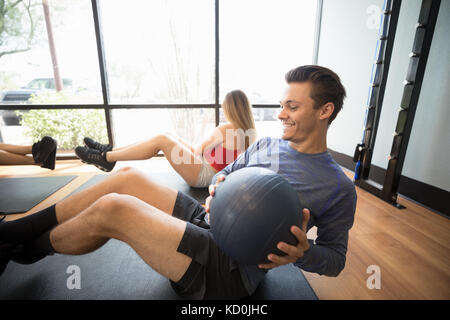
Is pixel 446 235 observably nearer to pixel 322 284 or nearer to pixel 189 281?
pixel 322 284

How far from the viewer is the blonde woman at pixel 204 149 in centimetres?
198

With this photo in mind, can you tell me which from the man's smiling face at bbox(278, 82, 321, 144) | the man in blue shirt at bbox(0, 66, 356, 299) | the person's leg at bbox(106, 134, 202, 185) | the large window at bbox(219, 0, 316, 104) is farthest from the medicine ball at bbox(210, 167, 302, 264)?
the large window at bbox(219, 0, 316, 104)

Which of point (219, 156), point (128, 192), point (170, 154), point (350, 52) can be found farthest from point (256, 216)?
point (350, 52)

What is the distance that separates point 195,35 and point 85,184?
2.58 m

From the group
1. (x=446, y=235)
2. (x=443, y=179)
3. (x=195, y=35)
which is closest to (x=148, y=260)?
(x=446, y=235)

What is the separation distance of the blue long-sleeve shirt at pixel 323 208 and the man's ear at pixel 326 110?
159 millimetres

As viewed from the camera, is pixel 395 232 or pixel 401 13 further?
pixel 401 13

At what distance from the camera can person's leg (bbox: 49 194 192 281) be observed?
850mm

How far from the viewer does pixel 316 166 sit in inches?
38.1

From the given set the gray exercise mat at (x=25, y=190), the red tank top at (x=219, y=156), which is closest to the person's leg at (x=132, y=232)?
the red tank top at (x=219, y=156)

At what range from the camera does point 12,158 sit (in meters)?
2.30

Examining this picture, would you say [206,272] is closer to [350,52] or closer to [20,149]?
[20,149]

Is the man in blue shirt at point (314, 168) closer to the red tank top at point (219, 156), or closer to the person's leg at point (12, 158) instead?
the red tank top at point (219, 156)

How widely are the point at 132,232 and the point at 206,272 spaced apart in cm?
32
